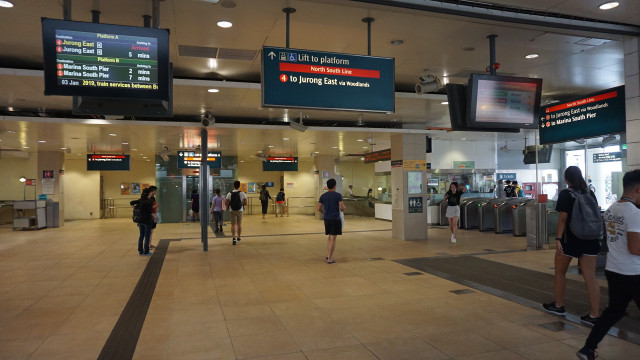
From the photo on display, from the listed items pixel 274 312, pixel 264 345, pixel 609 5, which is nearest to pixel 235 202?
pixel 274 312

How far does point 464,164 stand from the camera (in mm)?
17656

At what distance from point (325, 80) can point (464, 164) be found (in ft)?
47.4

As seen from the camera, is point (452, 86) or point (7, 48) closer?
point (452, 86)

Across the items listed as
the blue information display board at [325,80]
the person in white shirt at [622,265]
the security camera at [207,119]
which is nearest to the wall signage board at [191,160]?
the security camera at [207,119]

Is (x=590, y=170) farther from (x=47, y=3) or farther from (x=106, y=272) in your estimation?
(x=47, y=3)

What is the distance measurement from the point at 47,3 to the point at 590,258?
21.2ft

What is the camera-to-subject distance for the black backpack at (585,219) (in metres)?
4.27

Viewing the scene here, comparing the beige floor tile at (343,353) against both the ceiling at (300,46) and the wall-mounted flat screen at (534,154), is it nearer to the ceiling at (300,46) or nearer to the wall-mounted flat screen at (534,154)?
the ceiling at (300,46)

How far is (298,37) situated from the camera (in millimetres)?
5824

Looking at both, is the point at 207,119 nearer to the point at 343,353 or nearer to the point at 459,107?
the point at 459,107

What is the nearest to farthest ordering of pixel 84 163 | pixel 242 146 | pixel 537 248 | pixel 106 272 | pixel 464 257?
1. pixel 106 272
2. pixel 464 257
3. pixel 537 248
4. pixel 242 146
5. pixel 84 163

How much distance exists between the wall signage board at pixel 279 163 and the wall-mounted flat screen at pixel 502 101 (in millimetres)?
14483

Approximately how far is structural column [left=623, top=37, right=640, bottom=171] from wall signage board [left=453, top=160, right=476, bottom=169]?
12242 mm

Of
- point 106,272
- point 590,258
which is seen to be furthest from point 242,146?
point 590,258
